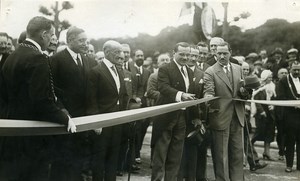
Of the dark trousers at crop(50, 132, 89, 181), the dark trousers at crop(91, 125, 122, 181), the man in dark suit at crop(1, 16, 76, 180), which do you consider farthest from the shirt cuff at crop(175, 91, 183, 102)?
the man in dark suit at crop(1, 16, 76, 180)

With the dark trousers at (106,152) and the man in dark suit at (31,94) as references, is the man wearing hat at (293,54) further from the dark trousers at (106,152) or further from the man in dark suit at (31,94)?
the man in dark suit at (31,94)

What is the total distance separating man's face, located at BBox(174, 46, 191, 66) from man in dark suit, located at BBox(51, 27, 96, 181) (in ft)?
3.55

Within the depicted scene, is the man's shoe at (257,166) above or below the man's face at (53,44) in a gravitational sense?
below

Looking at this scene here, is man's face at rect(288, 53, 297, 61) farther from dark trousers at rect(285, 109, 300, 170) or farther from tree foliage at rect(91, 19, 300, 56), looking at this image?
dark trousers at rect(285, 109, 300, 170)

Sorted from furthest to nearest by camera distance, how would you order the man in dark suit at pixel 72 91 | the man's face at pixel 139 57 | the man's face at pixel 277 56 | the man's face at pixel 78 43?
the man's face at pixel 277 56, the man's face at pixel 139 57, the man's face at pixel 78 43, the man in dark suit at pixel 72 91

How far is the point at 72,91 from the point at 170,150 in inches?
52.0

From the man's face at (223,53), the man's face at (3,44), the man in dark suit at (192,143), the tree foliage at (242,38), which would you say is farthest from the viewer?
the tree foliage at (242,38)

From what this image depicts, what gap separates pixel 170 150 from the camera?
4.23 metres

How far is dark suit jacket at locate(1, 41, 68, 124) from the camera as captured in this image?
107 inches

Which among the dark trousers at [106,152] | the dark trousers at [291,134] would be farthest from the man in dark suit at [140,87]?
the dark trousers at [291,134]

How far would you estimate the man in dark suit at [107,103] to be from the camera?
3.73 metres

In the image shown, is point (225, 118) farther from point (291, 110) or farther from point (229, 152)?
point (291, 110)

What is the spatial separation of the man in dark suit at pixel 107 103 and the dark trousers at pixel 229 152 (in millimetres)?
1069

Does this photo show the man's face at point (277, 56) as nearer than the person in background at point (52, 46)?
No
